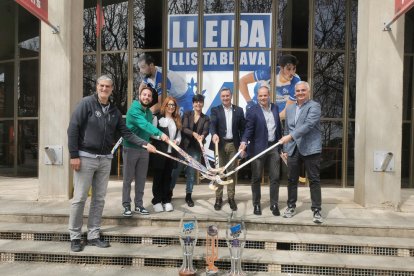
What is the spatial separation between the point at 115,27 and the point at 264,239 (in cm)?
669

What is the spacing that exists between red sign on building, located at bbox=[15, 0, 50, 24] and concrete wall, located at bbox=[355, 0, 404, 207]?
524 cm

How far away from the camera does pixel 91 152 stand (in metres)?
4.84

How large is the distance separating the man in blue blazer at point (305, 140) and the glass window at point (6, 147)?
8399mm

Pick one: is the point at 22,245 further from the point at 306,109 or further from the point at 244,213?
the point at 306,109

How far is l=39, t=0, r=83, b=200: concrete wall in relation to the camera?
6.91 meters

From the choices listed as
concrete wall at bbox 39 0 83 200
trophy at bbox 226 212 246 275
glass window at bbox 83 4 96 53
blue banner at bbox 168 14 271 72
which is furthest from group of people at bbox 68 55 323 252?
glass window at bbox 83 4 96 53

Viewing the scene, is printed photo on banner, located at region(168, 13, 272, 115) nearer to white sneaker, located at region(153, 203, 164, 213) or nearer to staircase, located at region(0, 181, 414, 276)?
white sneaker, located at region(153, 203, 164, 213)

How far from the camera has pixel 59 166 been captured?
6938mm

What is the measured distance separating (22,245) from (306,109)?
13.6ft

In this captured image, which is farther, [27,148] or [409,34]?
[27,148]

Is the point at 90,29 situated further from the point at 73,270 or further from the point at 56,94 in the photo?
the point at 73,270

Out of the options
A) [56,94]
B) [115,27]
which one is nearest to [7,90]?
[115,27]

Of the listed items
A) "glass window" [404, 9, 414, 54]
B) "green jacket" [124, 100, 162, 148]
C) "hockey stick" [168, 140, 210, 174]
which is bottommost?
"hockey stick" [168, 140, 210, 174]

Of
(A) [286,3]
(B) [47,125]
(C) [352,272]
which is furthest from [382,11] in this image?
(B) [47,125]
